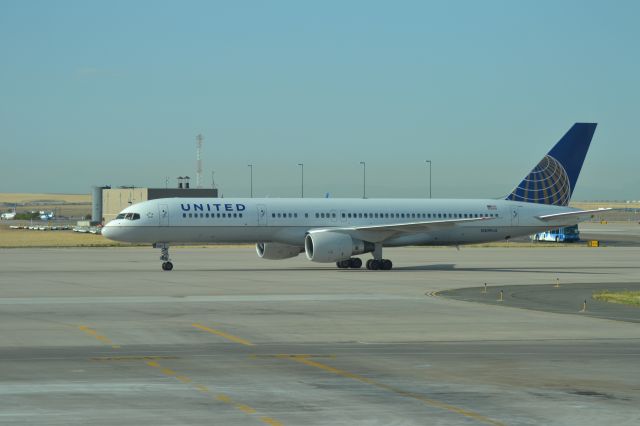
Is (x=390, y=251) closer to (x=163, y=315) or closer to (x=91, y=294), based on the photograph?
(x=91, y=294)

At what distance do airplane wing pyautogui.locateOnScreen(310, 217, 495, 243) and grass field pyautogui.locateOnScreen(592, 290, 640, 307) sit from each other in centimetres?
1655

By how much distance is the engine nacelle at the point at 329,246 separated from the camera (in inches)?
2024

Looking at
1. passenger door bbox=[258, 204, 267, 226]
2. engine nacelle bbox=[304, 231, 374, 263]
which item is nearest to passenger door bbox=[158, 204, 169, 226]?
passenger door bbox=[258, 204, 267, 226]

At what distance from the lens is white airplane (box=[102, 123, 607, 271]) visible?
170ft

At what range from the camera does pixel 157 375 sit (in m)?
18.1

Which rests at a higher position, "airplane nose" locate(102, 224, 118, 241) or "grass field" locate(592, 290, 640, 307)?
"airplane nose" locate(102, 224, 118, 241)

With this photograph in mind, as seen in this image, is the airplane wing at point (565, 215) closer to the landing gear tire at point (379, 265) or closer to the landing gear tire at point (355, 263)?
the landing gear tire at point (379, 265)

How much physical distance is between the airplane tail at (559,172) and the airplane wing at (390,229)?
663 cm

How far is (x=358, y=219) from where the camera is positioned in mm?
55906

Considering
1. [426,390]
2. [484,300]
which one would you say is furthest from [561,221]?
[426,390]

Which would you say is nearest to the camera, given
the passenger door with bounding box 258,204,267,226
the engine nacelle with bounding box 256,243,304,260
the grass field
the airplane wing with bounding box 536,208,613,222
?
the grass field

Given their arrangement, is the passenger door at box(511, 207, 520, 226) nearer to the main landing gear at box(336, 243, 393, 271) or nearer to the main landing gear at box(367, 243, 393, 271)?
the main landing gear at box(336, 243, 393, 271)

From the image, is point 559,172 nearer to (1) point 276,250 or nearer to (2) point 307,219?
(2) point 307,219

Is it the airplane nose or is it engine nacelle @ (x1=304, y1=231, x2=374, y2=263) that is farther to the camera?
the airplane nose
